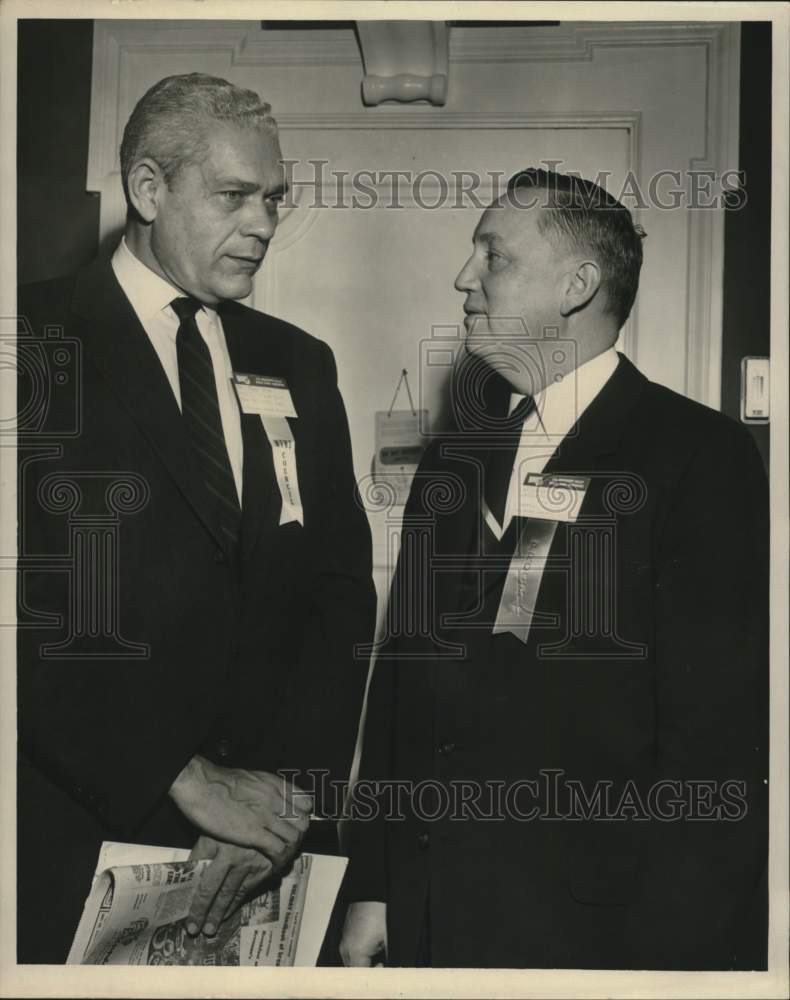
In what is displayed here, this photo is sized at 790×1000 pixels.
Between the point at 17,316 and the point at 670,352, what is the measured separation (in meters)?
1.32

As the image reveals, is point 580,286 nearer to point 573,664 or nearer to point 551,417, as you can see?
point 551,417

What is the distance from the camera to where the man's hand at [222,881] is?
1.98 meters

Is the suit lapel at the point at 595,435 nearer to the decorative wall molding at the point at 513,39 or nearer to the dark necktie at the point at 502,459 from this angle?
the dark necktie at the point at 502,459

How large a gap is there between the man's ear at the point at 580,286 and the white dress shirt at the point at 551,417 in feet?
0.35

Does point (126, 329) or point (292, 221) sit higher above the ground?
point (292, 221)

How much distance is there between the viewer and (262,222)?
2.01 m

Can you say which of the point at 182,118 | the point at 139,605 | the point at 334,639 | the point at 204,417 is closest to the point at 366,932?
the point at 334,639

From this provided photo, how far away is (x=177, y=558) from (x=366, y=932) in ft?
2.68

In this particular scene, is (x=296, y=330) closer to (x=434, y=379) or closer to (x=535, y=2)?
(x=434, y=379)

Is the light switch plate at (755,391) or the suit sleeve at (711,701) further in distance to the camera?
the light switch plate at (755,391)

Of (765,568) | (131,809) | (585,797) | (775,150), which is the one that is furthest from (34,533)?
(775,150)

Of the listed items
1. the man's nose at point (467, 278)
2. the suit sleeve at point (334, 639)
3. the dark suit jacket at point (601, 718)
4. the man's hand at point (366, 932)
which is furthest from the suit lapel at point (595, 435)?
the man's hand at point (366, 932)

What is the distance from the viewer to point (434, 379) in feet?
6.73

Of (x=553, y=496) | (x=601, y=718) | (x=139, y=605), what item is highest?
(x=553, y=496)
